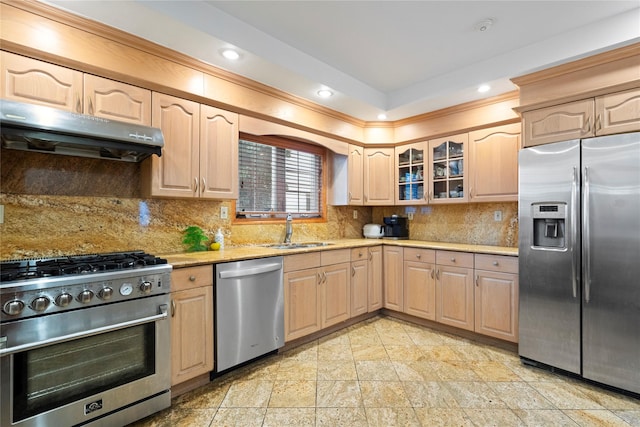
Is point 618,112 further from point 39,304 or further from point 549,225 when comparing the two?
point 39,304

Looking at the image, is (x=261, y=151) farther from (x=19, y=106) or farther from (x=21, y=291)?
(x=21, y=291)

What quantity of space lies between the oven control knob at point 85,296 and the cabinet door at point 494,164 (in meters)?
3.28

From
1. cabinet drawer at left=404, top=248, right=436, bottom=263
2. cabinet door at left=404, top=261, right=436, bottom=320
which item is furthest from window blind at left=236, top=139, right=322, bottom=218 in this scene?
cabinet door at left=404, top=261, right=436, bottom=320

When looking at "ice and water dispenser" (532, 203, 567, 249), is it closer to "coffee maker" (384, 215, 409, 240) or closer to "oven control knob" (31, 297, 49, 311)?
"coffee maker" (384, 215, 409, 240)

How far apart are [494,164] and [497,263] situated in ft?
3.29

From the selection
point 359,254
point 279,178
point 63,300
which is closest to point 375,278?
point 359,254

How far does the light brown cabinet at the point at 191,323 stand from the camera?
2004 mm

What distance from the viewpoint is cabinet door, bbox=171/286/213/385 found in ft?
6.57

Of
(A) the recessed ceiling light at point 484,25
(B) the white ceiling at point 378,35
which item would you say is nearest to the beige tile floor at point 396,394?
(B) the white ceiling at point 378,35

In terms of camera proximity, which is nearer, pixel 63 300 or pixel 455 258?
pixel 63 300

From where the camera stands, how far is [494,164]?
3.10 m

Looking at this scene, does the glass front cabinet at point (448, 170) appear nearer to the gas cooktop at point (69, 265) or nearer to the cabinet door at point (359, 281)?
the cabinet door at point (359, 281)

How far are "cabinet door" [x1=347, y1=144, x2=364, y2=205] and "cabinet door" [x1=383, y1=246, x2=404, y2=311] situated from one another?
2.35 ft

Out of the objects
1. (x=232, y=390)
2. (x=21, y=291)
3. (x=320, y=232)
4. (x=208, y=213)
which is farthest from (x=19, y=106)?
(x=320, y=232)
